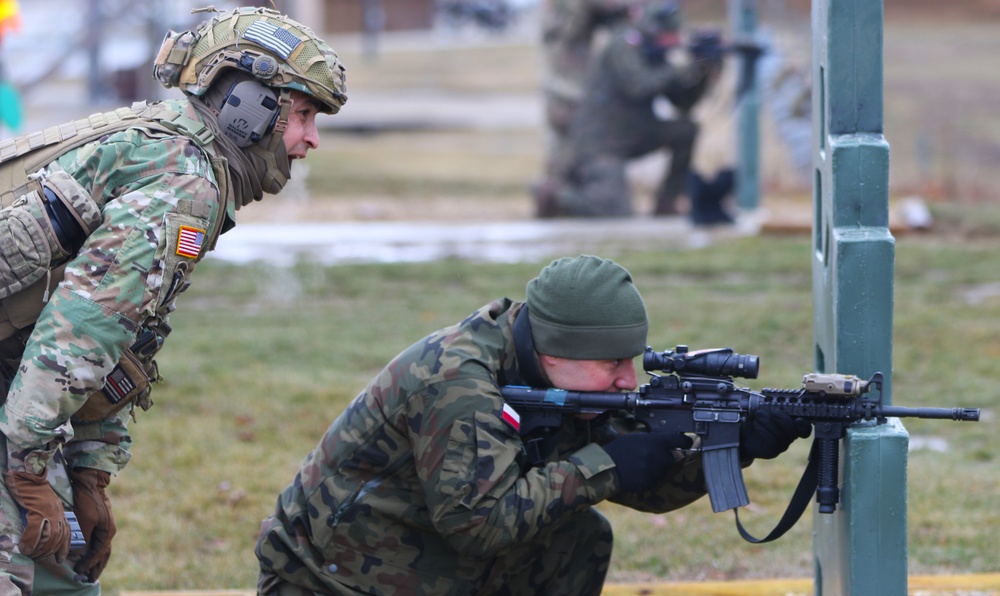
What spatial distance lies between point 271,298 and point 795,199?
743 centimetres

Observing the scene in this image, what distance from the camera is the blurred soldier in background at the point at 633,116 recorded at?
13016 mm

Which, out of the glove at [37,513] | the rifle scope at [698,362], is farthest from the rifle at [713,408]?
the glove at [37,513]

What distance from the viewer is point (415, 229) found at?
1323 cm

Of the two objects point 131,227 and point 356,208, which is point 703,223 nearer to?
point 356,208

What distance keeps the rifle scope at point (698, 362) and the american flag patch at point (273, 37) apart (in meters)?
1.18

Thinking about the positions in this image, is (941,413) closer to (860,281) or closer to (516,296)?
(860,281)

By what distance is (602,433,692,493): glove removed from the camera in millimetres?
3434

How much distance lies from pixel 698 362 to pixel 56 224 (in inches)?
64.2

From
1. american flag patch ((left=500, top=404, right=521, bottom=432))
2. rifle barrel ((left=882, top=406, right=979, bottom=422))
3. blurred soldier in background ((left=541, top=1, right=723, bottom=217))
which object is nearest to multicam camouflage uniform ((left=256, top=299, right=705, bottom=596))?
american flag patch ((left=500, top=404, right=521, bottom=432))

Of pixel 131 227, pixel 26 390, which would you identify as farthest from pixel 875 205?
pixel 26 390

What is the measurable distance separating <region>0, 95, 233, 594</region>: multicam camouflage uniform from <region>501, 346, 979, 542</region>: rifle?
96 cm

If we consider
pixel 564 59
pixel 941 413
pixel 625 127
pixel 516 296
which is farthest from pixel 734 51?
pixel 941 413

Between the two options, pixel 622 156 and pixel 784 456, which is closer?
pixel 784 456

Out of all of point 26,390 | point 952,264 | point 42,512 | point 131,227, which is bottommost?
point 952,264
